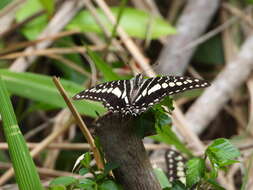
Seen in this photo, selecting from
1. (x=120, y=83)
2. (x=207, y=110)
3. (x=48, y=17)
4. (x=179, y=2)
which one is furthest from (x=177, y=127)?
(x=179, y=2)

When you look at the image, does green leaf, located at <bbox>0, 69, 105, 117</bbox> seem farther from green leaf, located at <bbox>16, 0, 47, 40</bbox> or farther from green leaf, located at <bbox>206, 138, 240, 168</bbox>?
green leaf, located at <bbox>206, 138, 240, 168</bbox>

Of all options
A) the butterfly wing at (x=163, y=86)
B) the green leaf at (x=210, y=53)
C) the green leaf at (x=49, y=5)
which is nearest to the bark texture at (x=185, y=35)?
the green leaf at (x=210, y=53)

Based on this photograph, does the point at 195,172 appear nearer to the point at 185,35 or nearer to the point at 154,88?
the point at 154,88

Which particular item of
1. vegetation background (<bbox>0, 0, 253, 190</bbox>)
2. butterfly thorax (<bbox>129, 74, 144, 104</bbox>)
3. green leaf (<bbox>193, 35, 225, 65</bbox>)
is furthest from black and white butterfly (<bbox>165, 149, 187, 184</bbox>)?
green leaf (<bbox>193, 35, 225, 65</bbox>)

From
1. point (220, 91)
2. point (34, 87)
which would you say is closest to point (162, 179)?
point (34, 87)

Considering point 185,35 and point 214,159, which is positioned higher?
point 185,35

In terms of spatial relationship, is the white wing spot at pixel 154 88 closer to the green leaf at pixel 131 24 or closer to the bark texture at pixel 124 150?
the bark texture at pixel 124 150
